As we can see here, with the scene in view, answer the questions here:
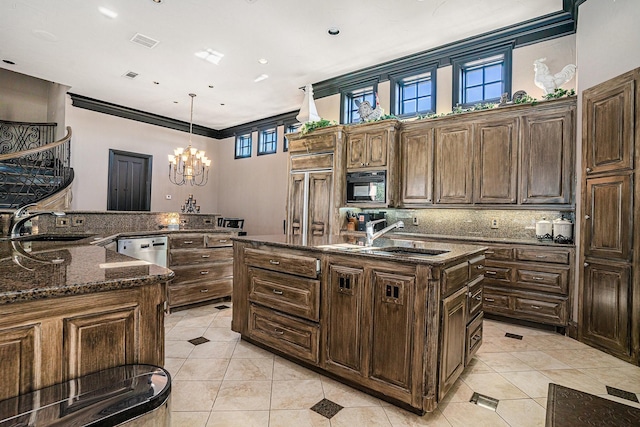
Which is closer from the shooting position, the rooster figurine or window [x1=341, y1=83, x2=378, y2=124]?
the rooster figurine

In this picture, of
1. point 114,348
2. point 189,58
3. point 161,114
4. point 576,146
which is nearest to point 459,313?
point 114,348

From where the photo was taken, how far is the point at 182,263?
4039 millimetres

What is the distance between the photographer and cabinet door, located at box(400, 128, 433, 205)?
4.57 m

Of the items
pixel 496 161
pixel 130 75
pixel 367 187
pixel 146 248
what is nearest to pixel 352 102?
pixel 367 187

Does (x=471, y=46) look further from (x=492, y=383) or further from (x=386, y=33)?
(x=492, y=383)

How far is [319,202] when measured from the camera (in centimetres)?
527

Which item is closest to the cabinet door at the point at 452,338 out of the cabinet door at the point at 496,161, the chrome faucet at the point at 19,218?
the cabinet door at the point at 496,161

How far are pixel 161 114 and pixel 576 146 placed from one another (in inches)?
333

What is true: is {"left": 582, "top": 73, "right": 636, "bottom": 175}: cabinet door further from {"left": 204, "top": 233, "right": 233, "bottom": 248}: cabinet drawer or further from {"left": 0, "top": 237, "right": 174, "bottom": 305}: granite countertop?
{"left": 204, "top": 233, "right": 233, "bottom": 248}: cabinet drawer

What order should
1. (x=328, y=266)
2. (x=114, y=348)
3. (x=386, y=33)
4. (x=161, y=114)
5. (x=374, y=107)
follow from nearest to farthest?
(x=114, y=348) < (x=328, y=266) < (x=386, y=33) < (x=374, y=107) < (x=161, y=114)

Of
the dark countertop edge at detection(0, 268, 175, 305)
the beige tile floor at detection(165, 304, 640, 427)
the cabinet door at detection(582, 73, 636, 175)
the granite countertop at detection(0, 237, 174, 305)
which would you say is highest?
the cabinet door at detection(582, 73, 636, 175)

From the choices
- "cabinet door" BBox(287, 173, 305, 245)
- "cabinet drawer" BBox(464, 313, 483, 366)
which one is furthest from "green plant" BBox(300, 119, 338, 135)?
"cabinet drawer" BBox(464, 313, 483, 366)

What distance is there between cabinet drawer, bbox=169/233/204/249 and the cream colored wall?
14.5ft

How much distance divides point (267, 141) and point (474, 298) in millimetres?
6955
